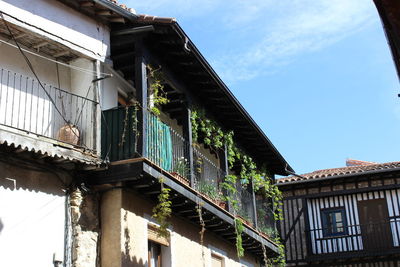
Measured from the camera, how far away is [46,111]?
11.4m

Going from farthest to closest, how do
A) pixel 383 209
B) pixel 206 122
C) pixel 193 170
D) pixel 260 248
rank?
pixel 383 209 → pixel 260 248 → pixel 206 122 → pixel 193 170

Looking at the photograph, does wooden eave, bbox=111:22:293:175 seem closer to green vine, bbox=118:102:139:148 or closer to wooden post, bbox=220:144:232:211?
wooden post, bbox=220:144:232:211

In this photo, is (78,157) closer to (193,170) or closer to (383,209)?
(193,170)

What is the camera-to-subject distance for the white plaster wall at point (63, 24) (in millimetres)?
10695

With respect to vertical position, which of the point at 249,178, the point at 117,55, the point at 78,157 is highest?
the point at 117,55

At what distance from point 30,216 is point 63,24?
351 cm

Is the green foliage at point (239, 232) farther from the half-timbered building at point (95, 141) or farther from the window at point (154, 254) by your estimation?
the window at point (154, 254)

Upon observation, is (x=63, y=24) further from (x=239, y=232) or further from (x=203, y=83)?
(x=239, y=232)

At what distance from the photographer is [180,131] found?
641 inches

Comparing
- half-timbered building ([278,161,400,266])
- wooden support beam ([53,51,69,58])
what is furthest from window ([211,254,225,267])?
half-timbered building ([278,161,400,266])

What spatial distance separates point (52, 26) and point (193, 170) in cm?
449

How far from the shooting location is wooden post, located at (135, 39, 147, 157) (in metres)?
11.6

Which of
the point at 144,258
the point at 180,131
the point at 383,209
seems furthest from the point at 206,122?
the point at 383,209

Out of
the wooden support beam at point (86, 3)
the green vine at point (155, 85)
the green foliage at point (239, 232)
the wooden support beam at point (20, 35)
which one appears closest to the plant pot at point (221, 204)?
the green foliage at point (239, 232)
